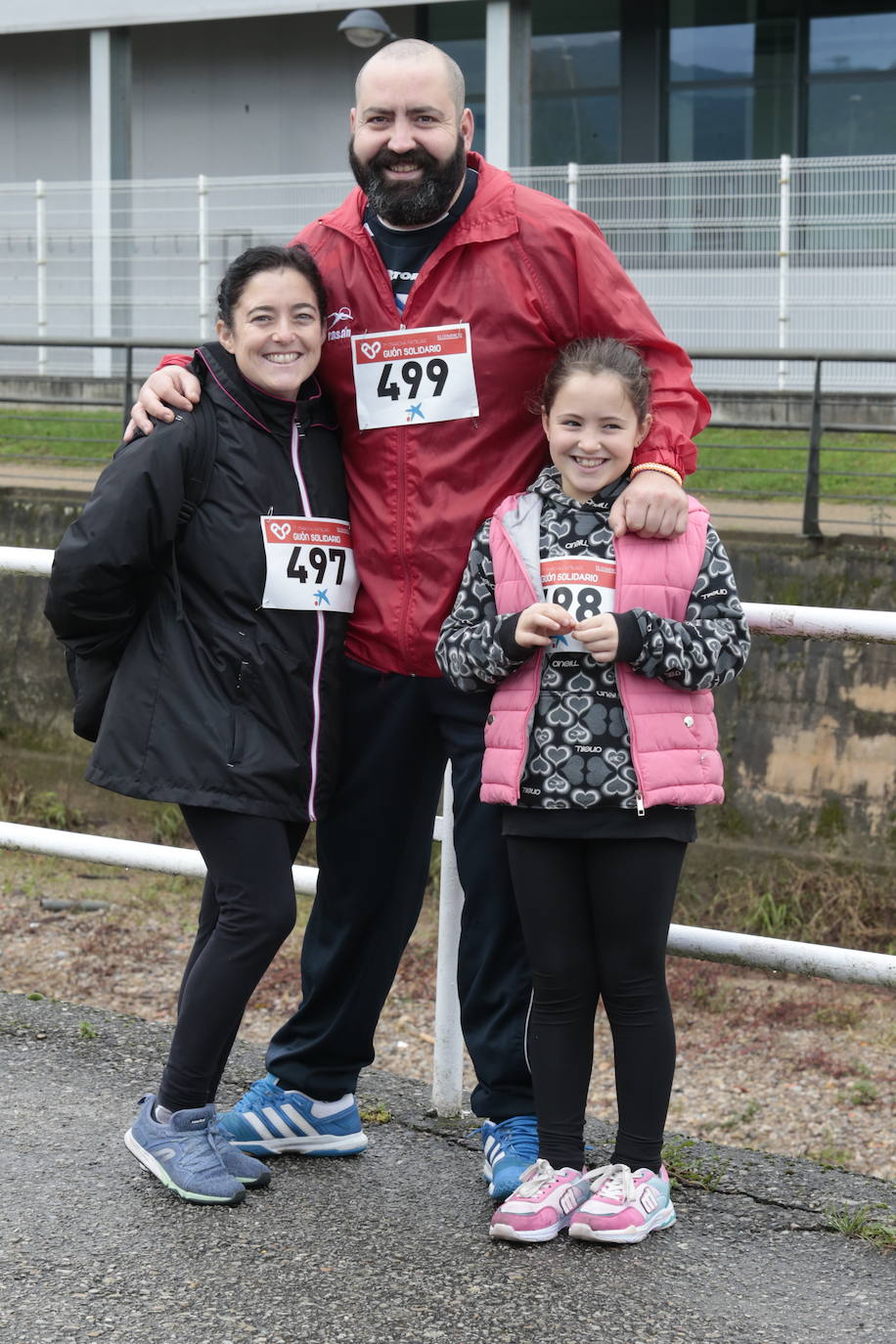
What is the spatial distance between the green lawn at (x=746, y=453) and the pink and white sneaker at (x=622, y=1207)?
24.2 feet

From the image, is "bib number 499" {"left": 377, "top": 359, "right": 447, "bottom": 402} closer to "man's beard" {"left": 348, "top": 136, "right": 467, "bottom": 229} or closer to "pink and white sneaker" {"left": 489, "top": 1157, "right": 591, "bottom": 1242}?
"man's beard" {"left": 348, "top": 136, "right": 467, "bottom": 229}

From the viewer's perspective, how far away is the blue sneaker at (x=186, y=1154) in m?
2.81

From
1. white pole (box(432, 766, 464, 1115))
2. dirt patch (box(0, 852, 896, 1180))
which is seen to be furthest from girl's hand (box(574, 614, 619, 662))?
dirt patch (box(0, 852, 896, 1180))

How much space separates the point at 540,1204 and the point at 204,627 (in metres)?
1.16

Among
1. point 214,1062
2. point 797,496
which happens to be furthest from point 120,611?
point 797,496

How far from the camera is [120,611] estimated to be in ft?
9.50

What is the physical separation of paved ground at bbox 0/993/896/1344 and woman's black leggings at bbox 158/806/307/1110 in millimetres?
218

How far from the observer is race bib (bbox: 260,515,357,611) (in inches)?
116

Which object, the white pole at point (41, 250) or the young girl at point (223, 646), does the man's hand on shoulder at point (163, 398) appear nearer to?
the young girl at point (223, 646)

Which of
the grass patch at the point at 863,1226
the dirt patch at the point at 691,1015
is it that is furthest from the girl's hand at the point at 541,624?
the dirt patch at the point at 691,1015

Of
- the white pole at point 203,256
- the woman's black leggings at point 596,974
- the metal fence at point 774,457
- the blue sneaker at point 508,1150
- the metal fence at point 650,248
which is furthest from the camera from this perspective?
the white pole at point 203,256

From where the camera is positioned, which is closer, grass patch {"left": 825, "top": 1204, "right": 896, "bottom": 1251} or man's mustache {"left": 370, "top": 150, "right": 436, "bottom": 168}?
grass patch {"left": 825, "top": 1204, "right": 896, "bottom": 1251}

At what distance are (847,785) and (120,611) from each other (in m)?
6.87

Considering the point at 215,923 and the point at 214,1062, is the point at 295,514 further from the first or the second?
the point at 214,1062
